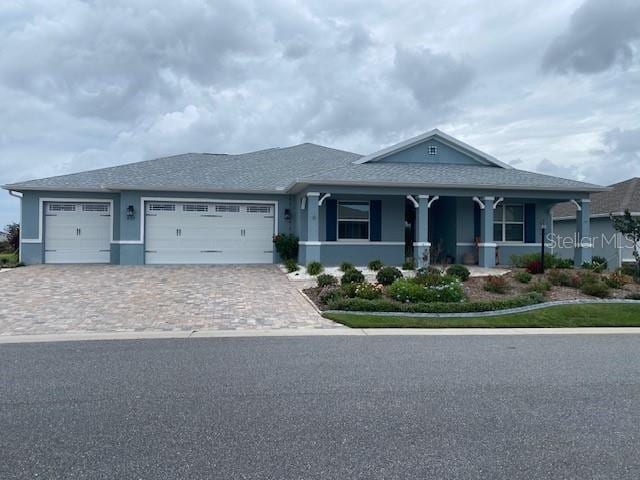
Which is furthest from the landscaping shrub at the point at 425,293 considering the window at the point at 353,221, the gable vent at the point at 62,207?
the gable vent at the point at 62,207

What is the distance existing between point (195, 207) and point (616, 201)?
20167 millimetres

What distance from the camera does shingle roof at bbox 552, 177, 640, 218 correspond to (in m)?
23.7

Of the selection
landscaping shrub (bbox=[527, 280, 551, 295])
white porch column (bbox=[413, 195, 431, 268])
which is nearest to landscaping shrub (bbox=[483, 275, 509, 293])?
landscaping shrub (bbox=[527, 280, 551, 295])

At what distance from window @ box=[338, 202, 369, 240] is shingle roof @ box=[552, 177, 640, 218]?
1226 centimetres

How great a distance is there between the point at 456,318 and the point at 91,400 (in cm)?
770

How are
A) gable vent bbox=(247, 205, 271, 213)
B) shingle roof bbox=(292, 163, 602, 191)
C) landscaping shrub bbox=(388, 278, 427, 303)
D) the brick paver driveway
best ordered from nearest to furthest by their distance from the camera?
1. the brick paver driveway
2. landscaping shrub bbox=(388, 278, 427, 303)
3. shingle roof bbox=(292, 163, 602, 191)
4. gable vent bbox=(247, 205, 271, 213)

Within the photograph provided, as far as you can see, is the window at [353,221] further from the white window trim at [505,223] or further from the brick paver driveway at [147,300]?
the white window trim at [505,223]

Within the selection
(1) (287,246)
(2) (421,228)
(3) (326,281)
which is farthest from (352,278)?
(1) (287,246)

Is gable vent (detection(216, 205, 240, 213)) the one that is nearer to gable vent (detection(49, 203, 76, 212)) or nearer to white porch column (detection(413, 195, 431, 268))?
gable vent (detection(49, 203, 76, 212))

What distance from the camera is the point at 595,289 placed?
42.4 ft

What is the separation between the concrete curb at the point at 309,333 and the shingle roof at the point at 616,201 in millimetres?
15685

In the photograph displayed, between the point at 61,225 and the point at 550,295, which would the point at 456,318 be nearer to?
the point at 550,295

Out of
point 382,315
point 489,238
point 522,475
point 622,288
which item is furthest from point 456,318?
point 489,238

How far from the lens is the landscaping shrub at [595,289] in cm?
1291
